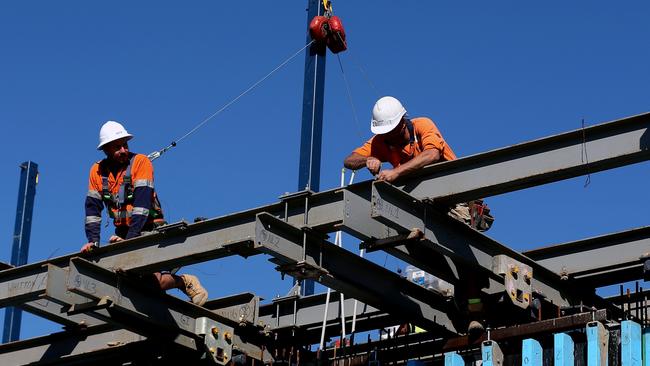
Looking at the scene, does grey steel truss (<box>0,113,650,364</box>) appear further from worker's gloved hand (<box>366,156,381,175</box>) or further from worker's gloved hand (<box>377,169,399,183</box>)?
worker's gloved hand (<box>366,156,381,175</box>)

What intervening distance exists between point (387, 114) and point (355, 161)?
0.71 meters

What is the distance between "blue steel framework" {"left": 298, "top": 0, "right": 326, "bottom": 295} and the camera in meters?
23.6

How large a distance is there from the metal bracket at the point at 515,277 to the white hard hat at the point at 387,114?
195cm

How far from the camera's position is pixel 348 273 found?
17.6 m

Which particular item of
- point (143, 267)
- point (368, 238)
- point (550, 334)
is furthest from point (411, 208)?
point (143, 267)

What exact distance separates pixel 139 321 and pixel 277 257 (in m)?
2.84

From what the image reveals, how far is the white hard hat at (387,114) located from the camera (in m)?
17.9

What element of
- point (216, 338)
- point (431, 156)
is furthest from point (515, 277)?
point (216, 338)

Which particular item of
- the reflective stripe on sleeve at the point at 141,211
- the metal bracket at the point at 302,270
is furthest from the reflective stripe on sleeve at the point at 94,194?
the metal bracket at the point at 302,270

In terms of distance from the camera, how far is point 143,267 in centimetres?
1798

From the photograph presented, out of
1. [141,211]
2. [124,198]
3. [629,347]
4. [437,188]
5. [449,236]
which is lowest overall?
[629,347]

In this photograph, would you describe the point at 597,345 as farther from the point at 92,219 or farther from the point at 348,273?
the point at 92,219

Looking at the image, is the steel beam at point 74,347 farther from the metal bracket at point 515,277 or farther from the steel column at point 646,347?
the steel column at point 646,347

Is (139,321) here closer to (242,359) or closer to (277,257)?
(242,359)
